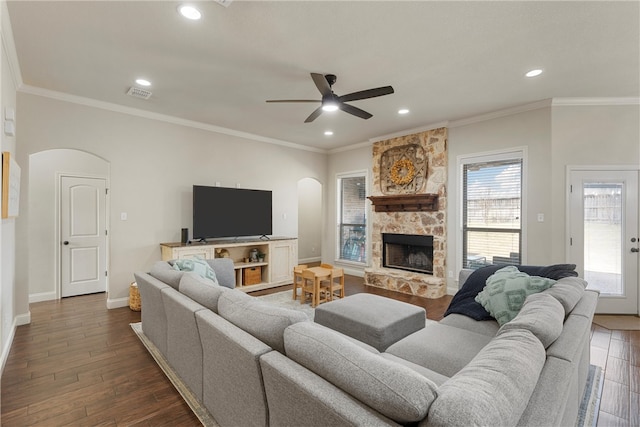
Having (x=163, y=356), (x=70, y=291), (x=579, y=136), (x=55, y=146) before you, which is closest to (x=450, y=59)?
(x=579, y=136)

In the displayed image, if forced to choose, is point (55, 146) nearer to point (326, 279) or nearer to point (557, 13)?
point (326, 279)

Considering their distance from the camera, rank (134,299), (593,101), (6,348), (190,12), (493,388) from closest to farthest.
→ (493,388)
(190,12)
(6,348)
(593,101)
(134,299)

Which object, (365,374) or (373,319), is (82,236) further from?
(365,374)

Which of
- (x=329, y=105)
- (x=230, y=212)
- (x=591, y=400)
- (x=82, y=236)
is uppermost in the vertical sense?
(x=329, y=105)

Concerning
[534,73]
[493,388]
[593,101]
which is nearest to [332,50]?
[534,73]

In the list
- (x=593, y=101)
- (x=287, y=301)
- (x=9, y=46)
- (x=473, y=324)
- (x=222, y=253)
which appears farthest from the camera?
(x=222, y=253)

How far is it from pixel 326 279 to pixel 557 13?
3631 millimetres

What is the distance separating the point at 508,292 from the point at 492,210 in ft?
9.06

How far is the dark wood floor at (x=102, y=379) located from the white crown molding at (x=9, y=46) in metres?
2.76

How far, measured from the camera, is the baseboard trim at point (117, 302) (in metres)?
4.23

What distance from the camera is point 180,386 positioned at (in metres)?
2.31

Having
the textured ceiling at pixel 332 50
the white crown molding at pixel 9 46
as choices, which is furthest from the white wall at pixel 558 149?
the white crown molding at pixel 9 46

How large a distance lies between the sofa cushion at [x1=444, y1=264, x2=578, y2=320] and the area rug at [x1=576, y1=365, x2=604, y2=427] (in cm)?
76

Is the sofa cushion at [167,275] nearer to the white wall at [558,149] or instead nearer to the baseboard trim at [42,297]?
the baseboard trim at [42,297]
